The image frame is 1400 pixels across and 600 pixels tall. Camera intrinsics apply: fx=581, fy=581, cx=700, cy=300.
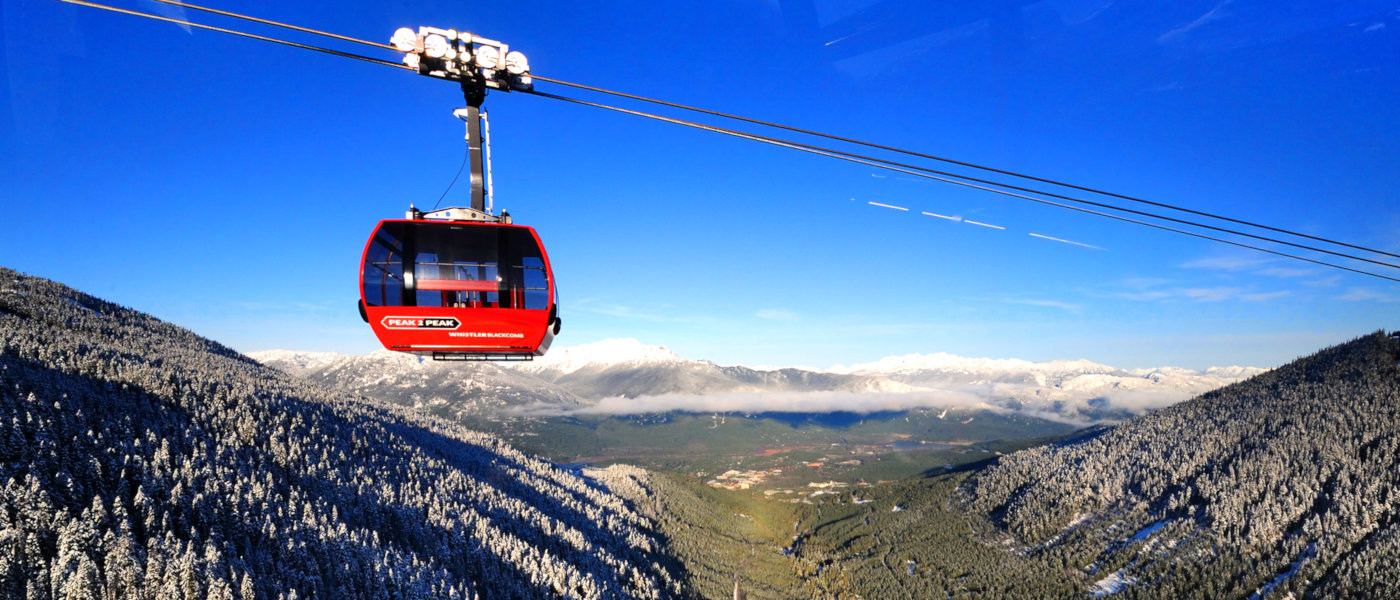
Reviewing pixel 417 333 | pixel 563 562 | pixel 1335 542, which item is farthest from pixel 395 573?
pixel 1335 542

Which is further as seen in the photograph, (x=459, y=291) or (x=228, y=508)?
(x=228, y=508)

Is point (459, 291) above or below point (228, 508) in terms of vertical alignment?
above

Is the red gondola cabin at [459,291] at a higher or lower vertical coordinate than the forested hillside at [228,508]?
higher

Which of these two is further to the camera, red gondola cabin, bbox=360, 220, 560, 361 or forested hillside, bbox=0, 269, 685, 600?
forested hillside, bbox=0, 269, 685, 600

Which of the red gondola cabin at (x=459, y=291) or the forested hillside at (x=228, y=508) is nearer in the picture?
the red gondola cabin at (x=459, y=291)
